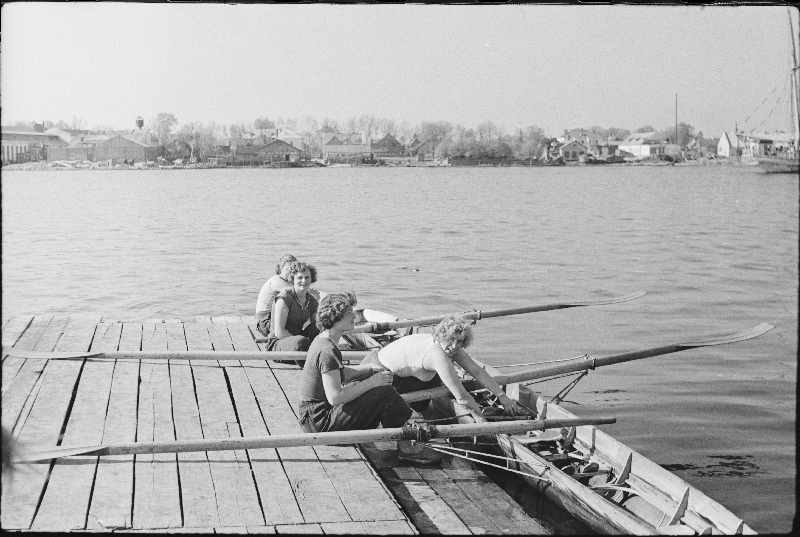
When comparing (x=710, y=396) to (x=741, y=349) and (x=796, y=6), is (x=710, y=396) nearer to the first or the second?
(x=741, y=349)

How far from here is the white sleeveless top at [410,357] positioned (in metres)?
8.13

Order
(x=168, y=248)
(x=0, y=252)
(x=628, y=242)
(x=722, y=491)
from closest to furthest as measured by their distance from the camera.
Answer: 1. (x=0, y=252)
2. (x=722, y=491)
3. (x=168, y=248)
4. (x=628, y=242)

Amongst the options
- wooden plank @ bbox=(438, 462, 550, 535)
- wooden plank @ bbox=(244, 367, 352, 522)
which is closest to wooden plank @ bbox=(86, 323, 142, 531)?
wooden plank @ bbox=(244, 367, 352, 522)

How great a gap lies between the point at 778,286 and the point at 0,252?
23476 millimetres

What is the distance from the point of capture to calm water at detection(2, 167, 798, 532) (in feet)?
38.9

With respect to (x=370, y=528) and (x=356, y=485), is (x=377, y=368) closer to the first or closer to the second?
(x=356, y=485)

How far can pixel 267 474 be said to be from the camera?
687 centimetres

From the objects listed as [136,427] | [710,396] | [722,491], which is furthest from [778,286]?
[136,427]

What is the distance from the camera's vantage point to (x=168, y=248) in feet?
104

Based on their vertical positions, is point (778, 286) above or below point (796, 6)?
below

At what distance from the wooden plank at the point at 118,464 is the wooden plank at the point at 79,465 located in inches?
2.3

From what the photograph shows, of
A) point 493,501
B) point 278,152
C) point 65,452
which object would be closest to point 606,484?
point 493,501

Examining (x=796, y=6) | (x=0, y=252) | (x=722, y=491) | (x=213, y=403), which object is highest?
(x=796, y=6)

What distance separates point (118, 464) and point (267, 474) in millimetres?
1200
